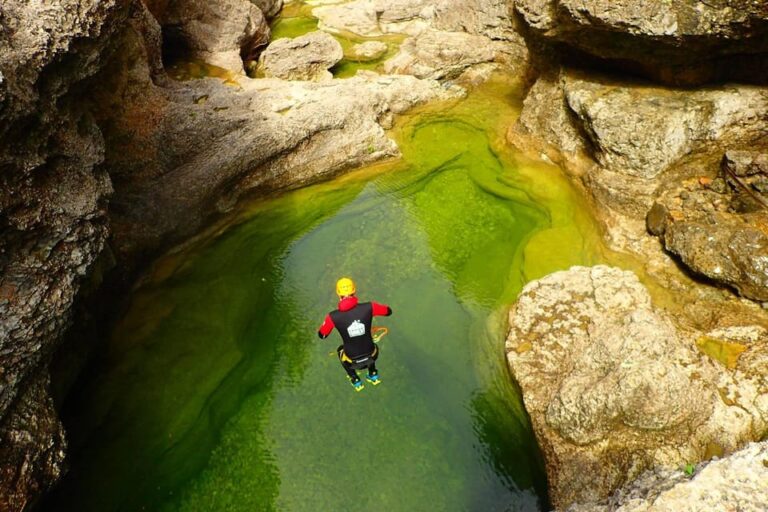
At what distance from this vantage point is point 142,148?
764 centimetres

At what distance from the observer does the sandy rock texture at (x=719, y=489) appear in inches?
125

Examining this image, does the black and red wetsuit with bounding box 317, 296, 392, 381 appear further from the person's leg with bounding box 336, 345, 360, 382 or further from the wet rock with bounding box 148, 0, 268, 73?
the wet rock with bounding box 148, 0, 268, 73

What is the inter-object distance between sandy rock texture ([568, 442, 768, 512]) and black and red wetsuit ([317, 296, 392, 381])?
2922 mm

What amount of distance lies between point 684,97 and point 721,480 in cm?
628

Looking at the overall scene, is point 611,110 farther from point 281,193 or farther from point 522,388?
point 281,193

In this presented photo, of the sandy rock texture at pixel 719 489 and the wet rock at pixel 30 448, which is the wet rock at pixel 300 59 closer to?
the wet rock at pixel 30 448

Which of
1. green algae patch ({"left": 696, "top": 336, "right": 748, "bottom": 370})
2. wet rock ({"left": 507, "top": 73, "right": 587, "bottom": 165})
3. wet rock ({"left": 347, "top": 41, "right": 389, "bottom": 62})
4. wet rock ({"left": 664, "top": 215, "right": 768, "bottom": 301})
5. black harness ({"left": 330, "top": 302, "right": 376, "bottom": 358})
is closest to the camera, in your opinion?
black harness ({"left": 330, "top": 302, "right": 376, "bottom": 358})

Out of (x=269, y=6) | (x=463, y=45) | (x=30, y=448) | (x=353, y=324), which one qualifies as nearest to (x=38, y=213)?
(x=30, y=448)

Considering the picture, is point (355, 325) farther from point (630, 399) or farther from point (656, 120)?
point (656, 120)

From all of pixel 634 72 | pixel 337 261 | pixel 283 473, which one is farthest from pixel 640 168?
pixel 283 473

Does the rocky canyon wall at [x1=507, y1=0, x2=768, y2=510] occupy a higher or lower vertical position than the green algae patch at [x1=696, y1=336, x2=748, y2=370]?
higher

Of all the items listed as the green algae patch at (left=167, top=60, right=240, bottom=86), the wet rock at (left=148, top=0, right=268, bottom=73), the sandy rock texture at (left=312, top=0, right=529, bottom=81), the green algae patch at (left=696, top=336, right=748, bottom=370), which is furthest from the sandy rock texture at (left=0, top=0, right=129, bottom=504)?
the sandy rock texture at (left=312, top=0, right=529, bottom=81)

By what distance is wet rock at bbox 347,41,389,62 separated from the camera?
12852 mm

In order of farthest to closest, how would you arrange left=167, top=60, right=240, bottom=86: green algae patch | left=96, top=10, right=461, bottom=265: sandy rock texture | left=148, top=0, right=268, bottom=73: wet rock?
left=148, top=0, right=268, bottom=73: wet rock
left=167, top=60, right=240, bottom=86: green algae patch
left=96, top=10, right=461, bottom=265: sandy rock texture
